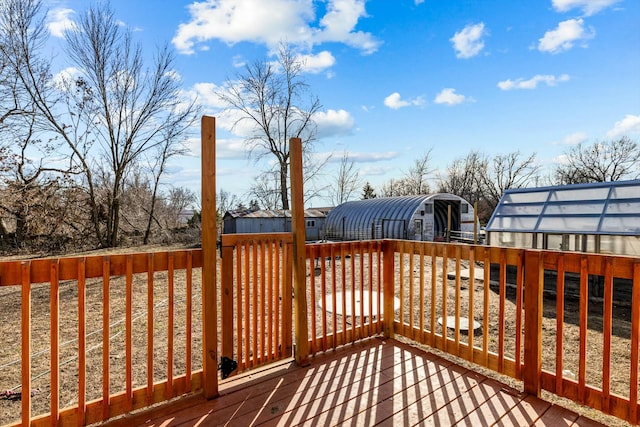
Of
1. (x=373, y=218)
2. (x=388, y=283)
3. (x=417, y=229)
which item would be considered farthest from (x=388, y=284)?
(x=373, y=218)

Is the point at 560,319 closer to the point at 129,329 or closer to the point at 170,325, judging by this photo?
the point at 170,325

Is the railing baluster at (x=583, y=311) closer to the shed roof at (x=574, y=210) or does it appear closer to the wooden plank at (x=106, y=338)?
the wooden plank at (x=106, y=338)

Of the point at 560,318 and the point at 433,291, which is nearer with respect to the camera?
the point at 560,318

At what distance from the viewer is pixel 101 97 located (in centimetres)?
1427

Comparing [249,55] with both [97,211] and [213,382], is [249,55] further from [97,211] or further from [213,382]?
[213,382]

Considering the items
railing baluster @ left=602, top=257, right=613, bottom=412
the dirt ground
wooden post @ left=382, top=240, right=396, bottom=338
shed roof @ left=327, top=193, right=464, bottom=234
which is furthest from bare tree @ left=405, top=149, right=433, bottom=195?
railing baluster @ left=602, top=257, right=613, bottom=412

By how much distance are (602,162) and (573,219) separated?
66.6ft

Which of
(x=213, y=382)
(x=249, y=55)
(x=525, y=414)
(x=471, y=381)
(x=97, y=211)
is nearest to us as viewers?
(x=525, y=414)

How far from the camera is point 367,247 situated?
125 inches

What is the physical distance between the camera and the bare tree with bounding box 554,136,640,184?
20688 millimetres

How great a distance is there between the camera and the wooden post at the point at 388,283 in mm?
3275

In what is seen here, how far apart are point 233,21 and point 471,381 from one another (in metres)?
8.60

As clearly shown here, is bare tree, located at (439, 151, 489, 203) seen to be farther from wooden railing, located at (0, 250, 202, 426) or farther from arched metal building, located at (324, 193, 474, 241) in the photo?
wooden railing, located at (0, 250, 202, 426)

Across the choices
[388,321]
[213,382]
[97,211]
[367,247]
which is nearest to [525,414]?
[388,321]
